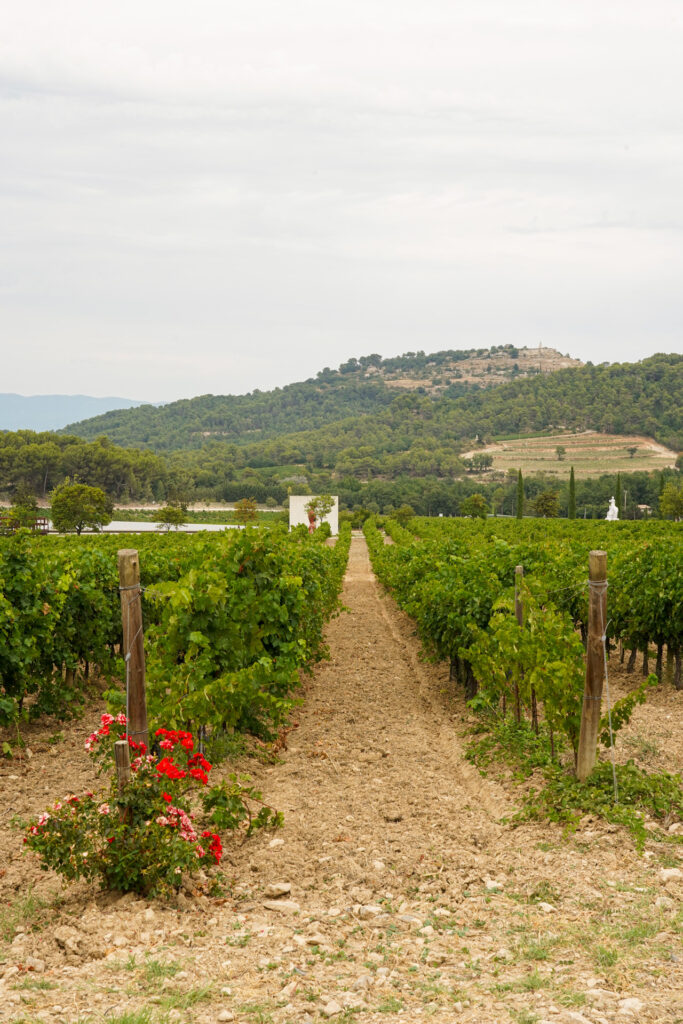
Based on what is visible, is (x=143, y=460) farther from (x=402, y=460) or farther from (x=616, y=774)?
(x=616, y=774)

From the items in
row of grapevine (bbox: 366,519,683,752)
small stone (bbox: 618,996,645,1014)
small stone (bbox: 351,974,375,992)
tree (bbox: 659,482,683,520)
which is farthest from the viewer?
tree (bbox: 659,482,683,520)

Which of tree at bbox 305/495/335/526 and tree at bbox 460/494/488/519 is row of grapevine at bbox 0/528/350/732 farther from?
tree at bbox 460/494/488/519

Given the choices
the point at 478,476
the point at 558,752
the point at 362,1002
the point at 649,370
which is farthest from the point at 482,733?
the point at 649,370

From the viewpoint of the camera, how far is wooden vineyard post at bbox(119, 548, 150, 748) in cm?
503

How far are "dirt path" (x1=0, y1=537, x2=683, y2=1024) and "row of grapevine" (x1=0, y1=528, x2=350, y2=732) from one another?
1.10 m

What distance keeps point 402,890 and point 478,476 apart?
136 metres

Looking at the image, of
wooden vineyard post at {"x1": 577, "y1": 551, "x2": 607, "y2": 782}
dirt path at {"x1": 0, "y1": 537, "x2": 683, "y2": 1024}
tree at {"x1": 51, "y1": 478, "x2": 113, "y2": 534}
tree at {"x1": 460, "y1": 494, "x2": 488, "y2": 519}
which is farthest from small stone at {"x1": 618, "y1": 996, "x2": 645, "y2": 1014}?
tree at {"x1": 460, "y1": 494, "x2": 488, "y2": 519}

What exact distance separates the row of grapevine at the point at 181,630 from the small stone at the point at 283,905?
1692 mm

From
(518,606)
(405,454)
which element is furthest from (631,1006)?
(405,454)

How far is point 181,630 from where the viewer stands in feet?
22.7

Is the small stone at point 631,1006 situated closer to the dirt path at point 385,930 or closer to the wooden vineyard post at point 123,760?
the dirt path at point 385,930

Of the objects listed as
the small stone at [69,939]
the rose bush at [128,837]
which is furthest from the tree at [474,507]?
the small stone at [69,939]

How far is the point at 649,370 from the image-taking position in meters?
155

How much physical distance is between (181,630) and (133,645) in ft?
6.04
